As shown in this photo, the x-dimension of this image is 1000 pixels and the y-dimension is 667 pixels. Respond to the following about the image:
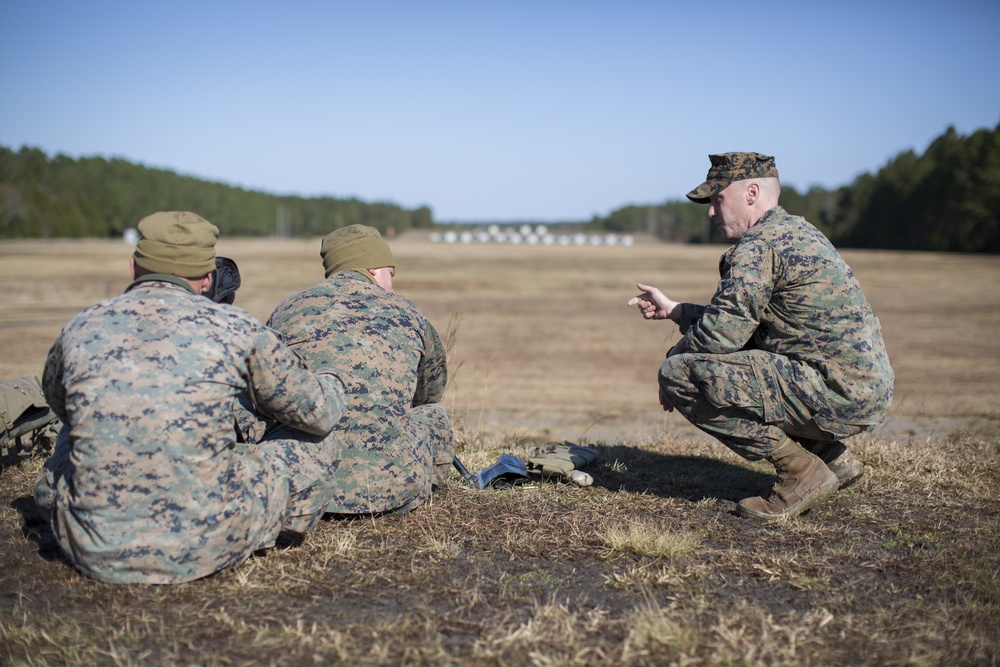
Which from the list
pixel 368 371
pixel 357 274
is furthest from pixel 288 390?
pixel 357 274

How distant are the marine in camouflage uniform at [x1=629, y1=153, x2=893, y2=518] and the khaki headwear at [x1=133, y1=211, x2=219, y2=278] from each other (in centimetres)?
246

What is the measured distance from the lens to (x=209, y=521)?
3309 millimetres

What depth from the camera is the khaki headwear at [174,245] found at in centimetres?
333

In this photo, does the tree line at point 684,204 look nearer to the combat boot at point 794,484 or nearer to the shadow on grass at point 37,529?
the combat boot at point 794,484

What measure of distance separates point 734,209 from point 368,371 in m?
2.21

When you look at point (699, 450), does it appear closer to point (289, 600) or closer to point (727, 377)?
point (727, 377)

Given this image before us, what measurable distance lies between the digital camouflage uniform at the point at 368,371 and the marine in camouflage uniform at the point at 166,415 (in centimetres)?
53

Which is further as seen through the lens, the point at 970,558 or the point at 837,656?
the point at 970,558

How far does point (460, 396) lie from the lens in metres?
10.6

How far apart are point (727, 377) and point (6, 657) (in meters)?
3.34

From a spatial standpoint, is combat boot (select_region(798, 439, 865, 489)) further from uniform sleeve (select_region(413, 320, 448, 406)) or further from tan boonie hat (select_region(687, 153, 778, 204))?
uniform sleeve (select_region(413, 320, 448, 406))

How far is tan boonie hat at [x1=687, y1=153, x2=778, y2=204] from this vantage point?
15.0 ft

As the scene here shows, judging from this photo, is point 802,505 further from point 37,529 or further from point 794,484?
point 37,529

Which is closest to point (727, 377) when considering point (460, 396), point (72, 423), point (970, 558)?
point (970, 558)
